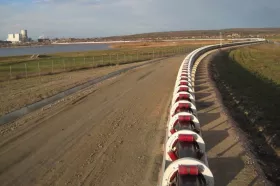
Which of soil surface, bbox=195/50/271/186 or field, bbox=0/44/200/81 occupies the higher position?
field, bbox=0/44/200/81

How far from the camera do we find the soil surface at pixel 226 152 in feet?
25.6

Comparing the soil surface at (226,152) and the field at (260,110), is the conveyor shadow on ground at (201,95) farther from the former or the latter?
the soil surface at (226,152)

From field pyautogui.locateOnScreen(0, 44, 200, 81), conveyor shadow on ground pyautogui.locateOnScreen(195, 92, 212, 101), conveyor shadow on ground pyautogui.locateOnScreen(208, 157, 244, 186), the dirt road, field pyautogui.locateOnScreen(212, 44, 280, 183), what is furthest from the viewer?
field pyautogui.locateOnScreen(0, 44, 200, 81)

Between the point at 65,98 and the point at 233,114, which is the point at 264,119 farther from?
the point at 65,98

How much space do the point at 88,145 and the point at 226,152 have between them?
382 cm

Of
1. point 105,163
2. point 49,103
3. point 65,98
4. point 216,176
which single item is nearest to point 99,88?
point 65,98

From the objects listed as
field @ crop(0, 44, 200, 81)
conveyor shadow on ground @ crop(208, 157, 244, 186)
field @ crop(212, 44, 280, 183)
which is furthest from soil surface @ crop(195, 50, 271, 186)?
field @ crop(0, 44, 200, 81)

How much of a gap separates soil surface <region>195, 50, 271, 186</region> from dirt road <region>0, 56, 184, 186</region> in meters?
1.38

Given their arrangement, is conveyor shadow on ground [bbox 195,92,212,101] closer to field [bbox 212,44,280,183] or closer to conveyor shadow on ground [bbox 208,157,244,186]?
field [bbox 212,44,280,183]

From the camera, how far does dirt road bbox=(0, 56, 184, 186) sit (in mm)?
8188

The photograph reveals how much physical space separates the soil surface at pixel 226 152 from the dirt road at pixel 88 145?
138cm

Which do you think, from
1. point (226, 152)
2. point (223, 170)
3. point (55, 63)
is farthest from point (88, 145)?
point (55, 63)

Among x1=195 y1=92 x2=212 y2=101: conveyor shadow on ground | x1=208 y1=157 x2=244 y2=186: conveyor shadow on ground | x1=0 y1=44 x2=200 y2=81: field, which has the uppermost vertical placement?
x1=0 y1=44 x2=200 y2=81: field

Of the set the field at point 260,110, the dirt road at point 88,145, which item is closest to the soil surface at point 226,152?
the field at point 260,110
